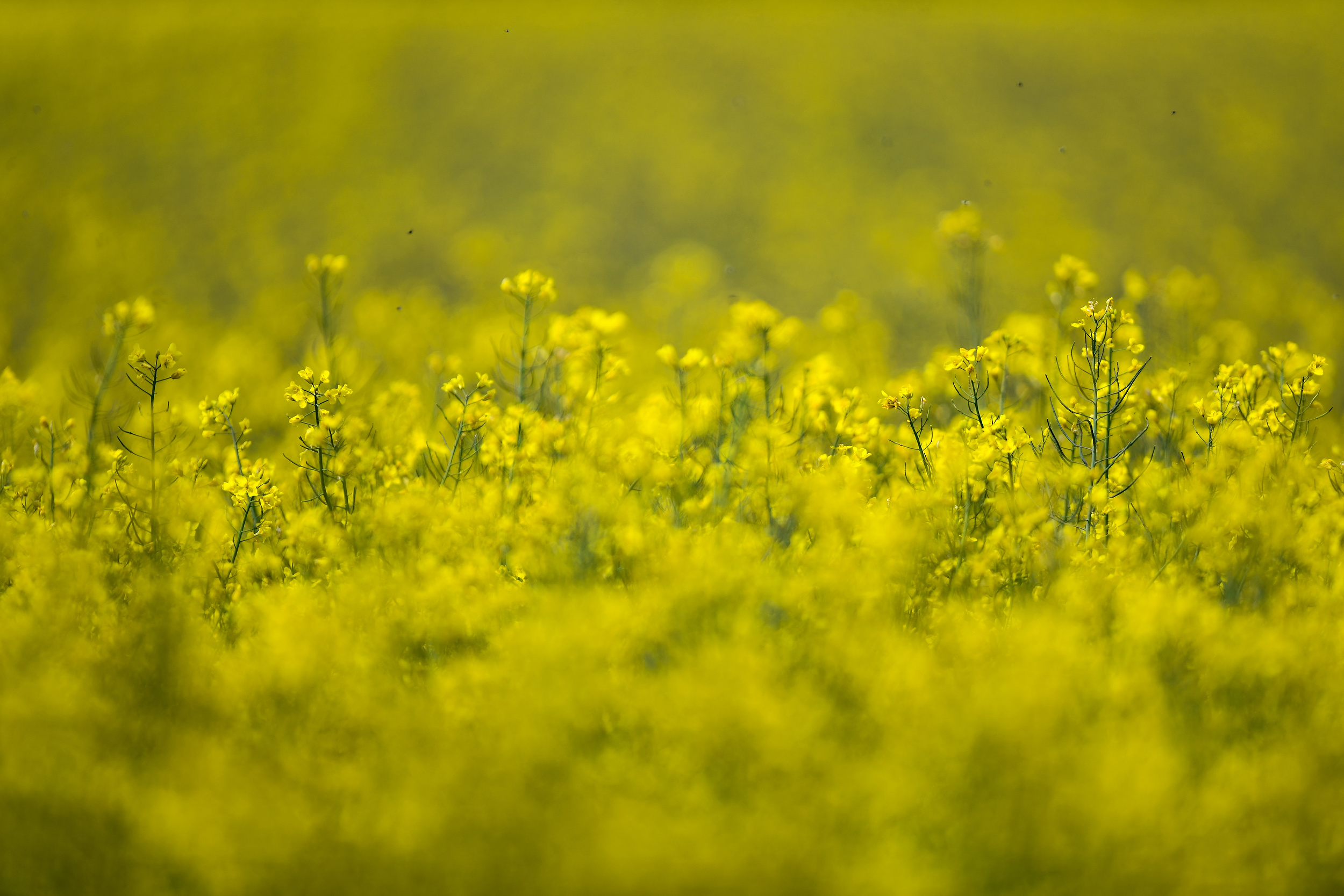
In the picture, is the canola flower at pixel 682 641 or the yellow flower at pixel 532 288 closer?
the canola flower at pixel 682 641

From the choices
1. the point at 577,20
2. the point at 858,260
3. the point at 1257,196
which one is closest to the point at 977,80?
the point at 1257,196

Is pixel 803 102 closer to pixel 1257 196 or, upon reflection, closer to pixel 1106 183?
pixel 1106 183

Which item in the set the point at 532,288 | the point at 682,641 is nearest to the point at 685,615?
the point at 682,641

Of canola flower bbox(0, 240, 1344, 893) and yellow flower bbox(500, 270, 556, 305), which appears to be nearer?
canola flower bbox(0, 240, 1344, 893)

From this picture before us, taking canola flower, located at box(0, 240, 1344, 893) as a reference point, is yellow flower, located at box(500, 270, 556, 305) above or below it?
above

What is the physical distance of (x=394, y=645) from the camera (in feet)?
9.48

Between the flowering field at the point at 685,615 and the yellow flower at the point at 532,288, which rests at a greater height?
the yellow flower at the point at 532,288

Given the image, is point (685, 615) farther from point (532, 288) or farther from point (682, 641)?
point (532, 288)

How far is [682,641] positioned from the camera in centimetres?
272

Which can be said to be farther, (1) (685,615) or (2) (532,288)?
(2) (532,288)

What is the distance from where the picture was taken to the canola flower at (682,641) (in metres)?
2.03

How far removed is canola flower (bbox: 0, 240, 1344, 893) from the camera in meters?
2.03

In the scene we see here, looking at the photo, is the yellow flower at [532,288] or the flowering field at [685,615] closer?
the flowering field at [685,615]

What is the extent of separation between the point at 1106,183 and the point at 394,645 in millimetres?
19082
